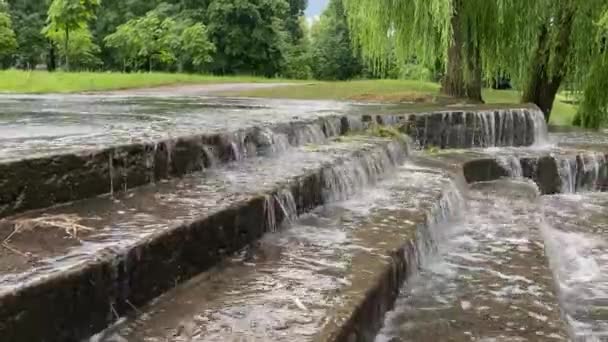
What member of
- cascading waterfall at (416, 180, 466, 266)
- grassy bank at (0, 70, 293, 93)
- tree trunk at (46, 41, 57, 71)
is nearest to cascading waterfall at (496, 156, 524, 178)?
cascading waterfall at (416, 180, 466, 266)

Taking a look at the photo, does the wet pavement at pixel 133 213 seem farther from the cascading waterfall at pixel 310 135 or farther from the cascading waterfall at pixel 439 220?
the cascading waterfall at pixel 310 135

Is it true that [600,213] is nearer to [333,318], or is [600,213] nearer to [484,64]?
[333,318]

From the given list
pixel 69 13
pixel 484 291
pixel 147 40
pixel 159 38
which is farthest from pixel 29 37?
pixel 484 291

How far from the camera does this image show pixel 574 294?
3914mm

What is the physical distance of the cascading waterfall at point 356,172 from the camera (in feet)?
15.8

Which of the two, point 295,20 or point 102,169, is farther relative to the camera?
point 295,20

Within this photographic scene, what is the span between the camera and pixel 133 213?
3170 mm

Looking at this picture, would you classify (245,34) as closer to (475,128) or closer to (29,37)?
(29,37)

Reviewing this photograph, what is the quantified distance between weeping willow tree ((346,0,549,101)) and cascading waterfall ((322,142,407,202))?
4214 millimetres

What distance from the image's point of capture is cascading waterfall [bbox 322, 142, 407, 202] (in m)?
4.82

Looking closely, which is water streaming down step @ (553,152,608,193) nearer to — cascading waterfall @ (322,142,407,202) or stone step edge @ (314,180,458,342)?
cascading waterfall @ (322,142,407,202)

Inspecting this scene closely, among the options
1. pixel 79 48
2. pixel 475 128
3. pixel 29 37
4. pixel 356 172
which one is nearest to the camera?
pixel 356 172

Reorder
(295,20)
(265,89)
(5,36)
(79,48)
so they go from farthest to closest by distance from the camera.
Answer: (295,20) → (79,48) → (5,36) → (265,89)

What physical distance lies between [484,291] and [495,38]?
798 centimetres
